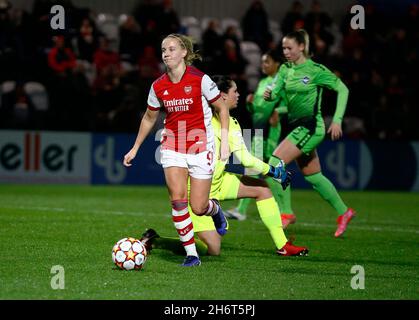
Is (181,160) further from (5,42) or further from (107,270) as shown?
(5,42)

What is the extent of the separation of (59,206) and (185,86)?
607cm

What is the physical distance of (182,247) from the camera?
8594mm

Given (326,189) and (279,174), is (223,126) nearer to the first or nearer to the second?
(279,174)

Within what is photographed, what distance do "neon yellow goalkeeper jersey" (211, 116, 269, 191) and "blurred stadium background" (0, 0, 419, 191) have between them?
907 centimetres

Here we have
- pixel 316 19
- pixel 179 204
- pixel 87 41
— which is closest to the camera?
pixel 179 204

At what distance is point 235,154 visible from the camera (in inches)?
333

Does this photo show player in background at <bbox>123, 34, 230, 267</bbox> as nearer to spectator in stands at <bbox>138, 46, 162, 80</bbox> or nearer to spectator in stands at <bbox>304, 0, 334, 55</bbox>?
spectator in stands at <bbox>138, 46, 162, 80</bbox>

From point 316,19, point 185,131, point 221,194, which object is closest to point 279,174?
point 221,194

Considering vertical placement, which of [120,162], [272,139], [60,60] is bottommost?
[120,162]

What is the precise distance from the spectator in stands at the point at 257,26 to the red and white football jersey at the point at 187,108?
544 inches

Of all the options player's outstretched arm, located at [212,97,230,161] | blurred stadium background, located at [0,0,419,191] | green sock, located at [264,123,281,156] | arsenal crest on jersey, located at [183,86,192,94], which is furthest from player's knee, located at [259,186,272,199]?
blurred stadium background, located at [0,0,419,191]

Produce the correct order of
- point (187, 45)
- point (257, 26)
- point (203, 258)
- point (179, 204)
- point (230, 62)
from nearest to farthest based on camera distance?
point (179, 204)
point (187, 45)
point (203, 258)
point (230, 62)
point (257, 26)

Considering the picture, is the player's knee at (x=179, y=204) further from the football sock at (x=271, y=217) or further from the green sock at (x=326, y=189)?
the green sock at (x=326, y=189)

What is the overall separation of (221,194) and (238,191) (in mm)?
166
